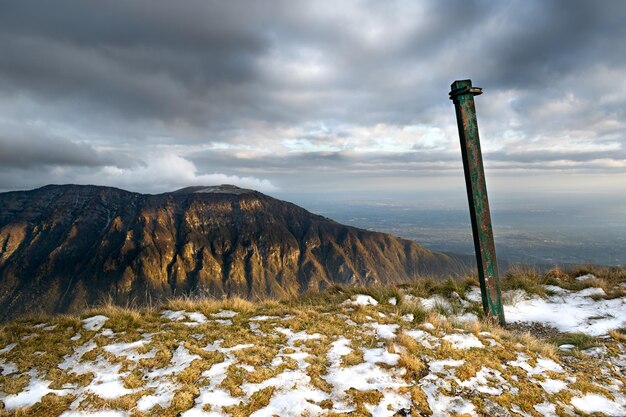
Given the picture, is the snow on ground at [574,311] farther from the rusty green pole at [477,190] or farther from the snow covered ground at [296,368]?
the rusty green pole at [477,190]

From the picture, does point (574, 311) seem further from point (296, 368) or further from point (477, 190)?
point (296, 368)

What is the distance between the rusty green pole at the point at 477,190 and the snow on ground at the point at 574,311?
4.06 ft

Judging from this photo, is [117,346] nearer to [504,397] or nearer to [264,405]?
[264,405]

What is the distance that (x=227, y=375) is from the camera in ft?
14.2

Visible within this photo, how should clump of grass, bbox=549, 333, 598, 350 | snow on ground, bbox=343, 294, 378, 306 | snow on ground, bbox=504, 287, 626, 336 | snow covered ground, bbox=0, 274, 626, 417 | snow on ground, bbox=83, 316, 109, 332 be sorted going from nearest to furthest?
snow covered ground, bbox=0, 274, 626, 417 → clump of grass, bbox=549, 333, 598, 350 → snow on ground, bbox=83, 316, 109, 332 → snow on ground, bbox=504, 287, 626, 336 → snow on ground, bbox=343, 294, 378, 306

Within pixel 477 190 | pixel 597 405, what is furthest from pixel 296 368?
pixel 477 190

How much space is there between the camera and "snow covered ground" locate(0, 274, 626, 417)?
3746mm

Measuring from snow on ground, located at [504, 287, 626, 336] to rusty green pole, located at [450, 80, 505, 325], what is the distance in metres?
1.24

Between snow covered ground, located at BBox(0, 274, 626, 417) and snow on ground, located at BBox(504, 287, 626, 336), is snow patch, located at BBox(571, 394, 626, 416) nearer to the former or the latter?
snow covered ground, located at BBox(0, 274, 626, 417)

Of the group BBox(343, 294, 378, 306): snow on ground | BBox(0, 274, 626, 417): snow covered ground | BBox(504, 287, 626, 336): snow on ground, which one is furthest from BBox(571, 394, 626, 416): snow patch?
BBox(343, 294, 378, 306): snow on ground

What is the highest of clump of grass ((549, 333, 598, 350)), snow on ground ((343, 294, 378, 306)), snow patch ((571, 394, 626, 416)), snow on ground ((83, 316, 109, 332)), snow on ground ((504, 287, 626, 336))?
snow on ground ((83, 316, 109, 332))

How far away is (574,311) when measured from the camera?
8383 millimetres

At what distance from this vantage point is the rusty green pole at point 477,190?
7473 millimetres

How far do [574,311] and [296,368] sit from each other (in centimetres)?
832
